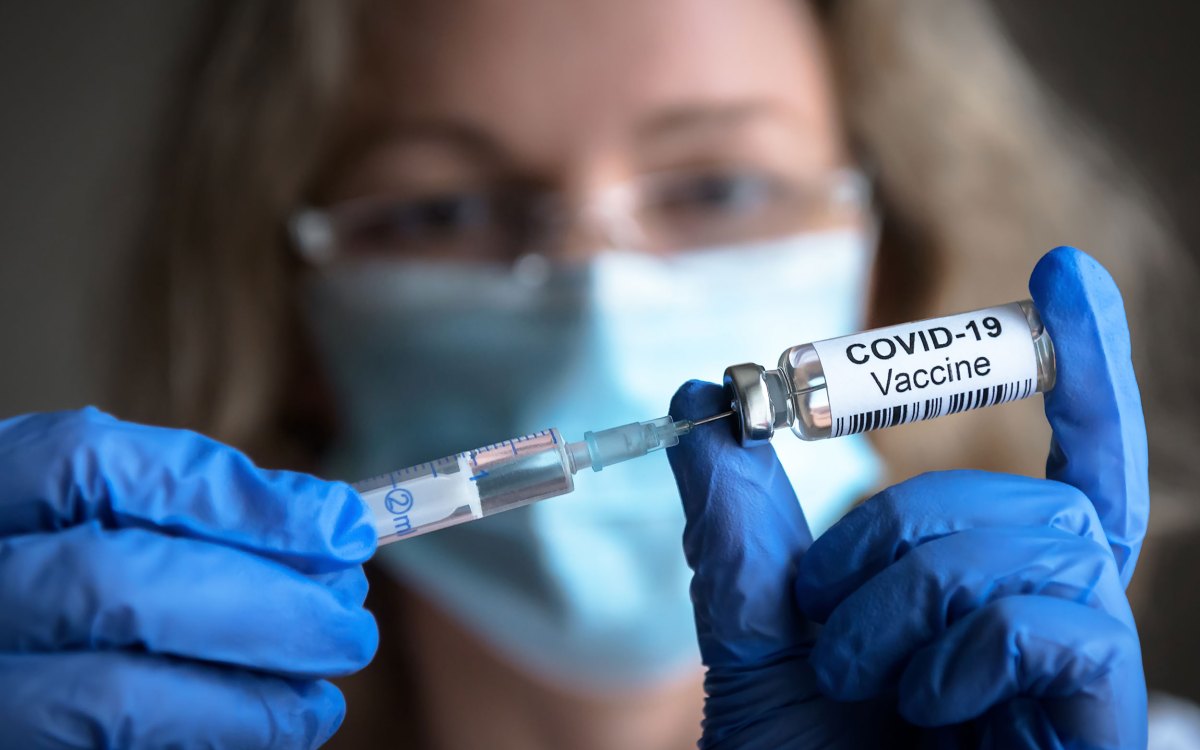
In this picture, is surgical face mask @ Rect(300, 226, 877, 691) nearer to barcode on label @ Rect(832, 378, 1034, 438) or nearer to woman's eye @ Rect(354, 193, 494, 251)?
woman's eye @ Rect(354, 193, 494, 251)

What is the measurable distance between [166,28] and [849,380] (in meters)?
2.40

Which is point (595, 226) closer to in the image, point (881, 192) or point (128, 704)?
point (881, 192)

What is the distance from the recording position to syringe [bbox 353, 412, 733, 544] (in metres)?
0.98

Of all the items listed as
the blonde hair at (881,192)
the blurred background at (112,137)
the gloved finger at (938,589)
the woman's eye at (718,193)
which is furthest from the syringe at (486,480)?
the blurred background at (112,137)

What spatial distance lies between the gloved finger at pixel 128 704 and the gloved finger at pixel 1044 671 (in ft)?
2.21

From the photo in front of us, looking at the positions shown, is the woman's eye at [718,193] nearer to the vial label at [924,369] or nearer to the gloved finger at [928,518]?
the vial label at [924,369]

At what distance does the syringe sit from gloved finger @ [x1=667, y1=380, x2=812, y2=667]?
5 cm

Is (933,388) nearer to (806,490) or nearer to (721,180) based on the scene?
(806,490)

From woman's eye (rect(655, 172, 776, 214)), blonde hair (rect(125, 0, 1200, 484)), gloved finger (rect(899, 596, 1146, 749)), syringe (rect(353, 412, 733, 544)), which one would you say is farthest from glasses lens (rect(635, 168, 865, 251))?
gloved finger (rect(899, 596, 1146, 749))

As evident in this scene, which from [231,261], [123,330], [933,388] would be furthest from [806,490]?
[123,330]

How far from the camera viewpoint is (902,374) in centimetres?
94

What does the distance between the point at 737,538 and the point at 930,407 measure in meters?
0.26

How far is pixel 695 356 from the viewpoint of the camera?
4.94ft

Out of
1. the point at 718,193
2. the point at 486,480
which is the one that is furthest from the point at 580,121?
the point at 486,480
